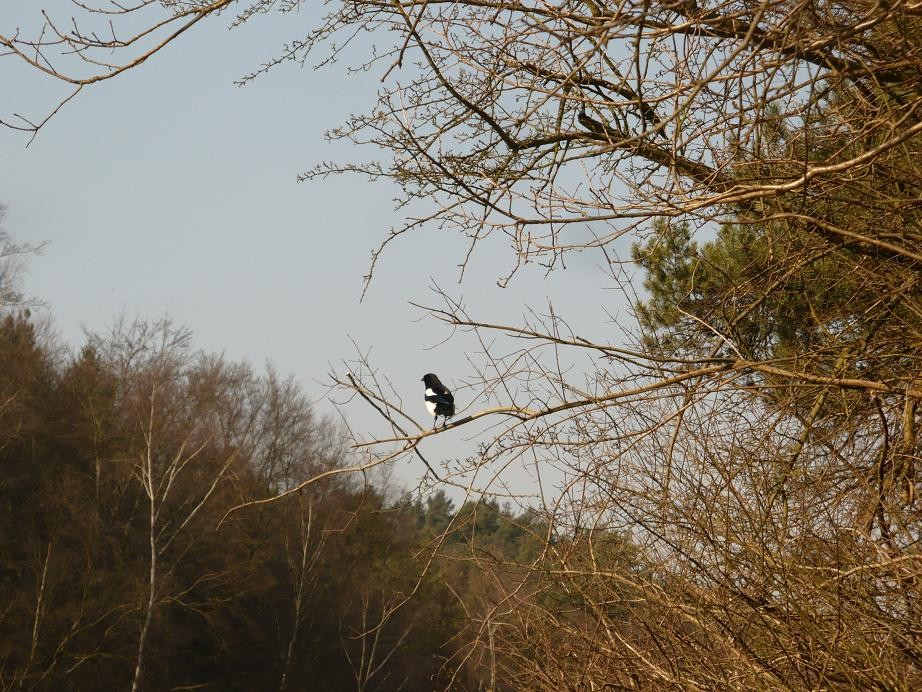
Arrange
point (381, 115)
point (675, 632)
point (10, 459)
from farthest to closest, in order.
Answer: point (10, 459), point (381, 115), point (675, 632)

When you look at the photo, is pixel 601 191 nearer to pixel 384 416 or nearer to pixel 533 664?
pixel 384 416

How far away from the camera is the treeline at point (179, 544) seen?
65.7ft

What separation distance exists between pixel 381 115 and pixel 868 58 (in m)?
2.05

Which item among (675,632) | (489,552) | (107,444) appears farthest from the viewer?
(107,444)

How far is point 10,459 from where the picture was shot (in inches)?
851

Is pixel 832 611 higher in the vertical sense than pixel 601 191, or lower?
lower

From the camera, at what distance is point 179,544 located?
2375cm

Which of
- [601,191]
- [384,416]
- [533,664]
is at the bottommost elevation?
[533,664]

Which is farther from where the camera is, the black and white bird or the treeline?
the treeline

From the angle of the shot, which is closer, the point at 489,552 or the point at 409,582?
the point at 489,552

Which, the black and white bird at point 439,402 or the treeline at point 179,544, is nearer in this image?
the black and white bird at point 439,402

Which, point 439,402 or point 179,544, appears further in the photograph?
point 179,544

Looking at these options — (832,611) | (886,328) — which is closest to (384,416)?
(832,611)

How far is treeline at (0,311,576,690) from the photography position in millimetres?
20031
